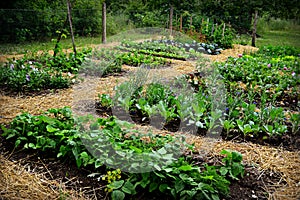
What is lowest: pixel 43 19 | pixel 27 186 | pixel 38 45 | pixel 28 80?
pixel 27 186

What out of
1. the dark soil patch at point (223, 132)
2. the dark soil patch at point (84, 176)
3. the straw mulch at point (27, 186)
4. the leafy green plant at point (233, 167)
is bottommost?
the straw mulch at point (27, 186)

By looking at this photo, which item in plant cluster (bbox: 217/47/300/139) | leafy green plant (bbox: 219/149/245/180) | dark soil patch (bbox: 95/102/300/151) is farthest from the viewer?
plant cluster (bbox: 217/47/300/139)

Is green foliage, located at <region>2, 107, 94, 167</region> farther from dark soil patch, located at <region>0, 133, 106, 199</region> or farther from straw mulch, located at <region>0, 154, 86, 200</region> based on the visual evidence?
straw mulch, located at <region>0, 154, 86, 200</region>

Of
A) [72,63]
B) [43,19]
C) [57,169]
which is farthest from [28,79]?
[43,19]

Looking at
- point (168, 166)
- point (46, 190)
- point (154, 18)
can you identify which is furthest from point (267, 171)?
point (154, 18)

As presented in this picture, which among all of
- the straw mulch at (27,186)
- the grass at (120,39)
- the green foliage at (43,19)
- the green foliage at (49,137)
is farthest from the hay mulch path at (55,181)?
the green foliage at (43,19)

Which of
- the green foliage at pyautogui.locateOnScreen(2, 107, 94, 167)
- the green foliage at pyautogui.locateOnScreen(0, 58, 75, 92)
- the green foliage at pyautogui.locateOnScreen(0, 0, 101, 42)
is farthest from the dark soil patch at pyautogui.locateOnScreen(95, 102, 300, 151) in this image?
the green foliage at pyautogui.locateOnScreen(0, 0, 101, 42)

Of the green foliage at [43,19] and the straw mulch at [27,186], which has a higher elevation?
the green foliage at [43,19]

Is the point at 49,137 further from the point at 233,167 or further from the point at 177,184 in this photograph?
the point at 233,167

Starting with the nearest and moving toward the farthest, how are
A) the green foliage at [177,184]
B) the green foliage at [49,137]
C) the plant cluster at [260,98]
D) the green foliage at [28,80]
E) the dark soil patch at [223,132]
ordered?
the green foliage at [177,184] < the green foliage at [49,137] < the dark soil patch at [223,132] < the plant cluster at [260,98] < the green foliage at [28,80]

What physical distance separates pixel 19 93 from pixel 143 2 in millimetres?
7591

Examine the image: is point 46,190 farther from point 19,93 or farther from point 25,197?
point 19,93

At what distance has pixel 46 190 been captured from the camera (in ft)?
6.42

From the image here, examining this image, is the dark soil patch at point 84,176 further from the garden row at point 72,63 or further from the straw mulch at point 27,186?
the garden row at point 72,63
